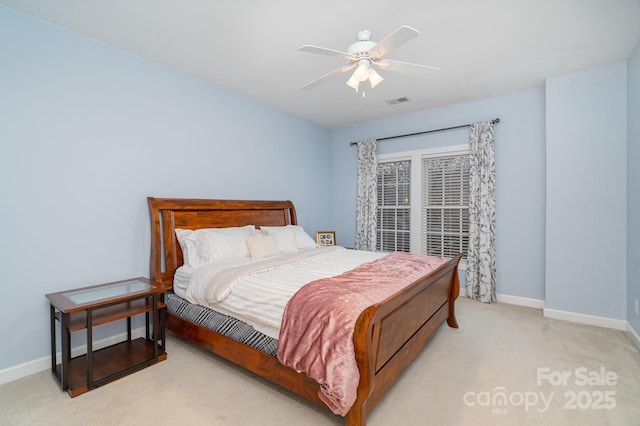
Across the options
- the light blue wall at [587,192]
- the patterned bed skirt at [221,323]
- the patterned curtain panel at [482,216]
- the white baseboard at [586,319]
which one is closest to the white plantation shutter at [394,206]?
the patterned curtain panel at [482,216]

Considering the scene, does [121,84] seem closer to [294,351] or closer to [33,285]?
[33,285]

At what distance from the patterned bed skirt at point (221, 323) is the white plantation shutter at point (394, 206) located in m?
3.27

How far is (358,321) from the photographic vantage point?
157 cm

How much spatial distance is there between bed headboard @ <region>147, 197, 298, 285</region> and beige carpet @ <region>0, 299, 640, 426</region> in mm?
810

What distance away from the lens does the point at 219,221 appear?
3.57 m

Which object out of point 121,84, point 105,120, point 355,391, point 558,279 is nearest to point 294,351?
point 355,391

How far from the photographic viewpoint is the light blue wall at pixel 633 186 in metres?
2.80

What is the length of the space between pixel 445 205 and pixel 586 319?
2084mm

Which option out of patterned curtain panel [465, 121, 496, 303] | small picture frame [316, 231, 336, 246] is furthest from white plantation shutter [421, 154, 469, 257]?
small picture frame [316, 231, 336, 246]

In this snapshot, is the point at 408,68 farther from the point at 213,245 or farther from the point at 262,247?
the point at 213,245

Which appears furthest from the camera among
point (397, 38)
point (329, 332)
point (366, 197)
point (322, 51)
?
point (366, 197)

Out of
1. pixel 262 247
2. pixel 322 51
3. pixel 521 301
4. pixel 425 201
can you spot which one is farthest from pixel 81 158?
pixel 521 301

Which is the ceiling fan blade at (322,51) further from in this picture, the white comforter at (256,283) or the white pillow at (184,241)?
the white pillow at (184,241)

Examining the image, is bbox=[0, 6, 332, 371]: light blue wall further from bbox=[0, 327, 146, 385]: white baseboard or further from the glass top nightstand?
the glass top nightstand
